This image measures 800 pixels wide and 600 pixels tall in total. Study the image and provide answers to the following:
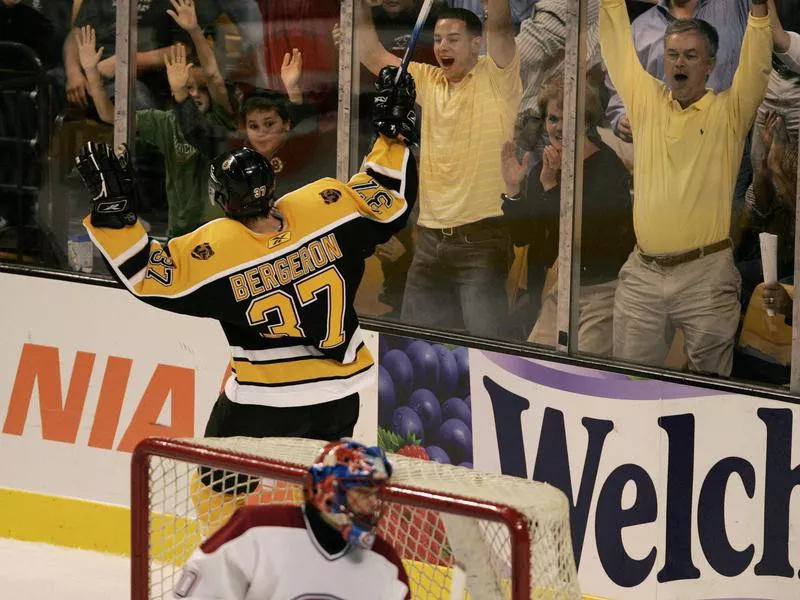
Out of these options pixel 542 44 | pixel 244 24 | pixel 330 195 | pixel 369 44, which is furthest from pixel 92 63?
pixel 330 195

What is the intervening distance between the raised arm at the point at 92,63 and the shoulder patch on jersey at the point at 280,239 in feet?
5.61

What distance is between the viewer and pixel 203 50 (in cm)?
515

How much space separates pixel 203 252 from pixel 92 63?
179 cm

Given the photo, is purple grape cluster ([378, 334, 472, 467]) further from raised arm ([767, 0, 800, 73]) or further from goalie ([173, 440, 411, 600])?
goalie ([173, 440, 411, 600])

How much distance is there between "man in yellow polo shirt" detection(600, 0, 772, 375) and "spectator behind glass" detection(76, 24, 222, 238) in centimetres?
149

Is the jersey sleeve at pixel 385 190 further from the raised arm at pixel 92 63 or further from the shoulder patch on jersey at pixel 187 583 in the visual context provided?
the raised arm at pixel 92 63

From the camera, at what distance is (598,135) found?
4.37 meters

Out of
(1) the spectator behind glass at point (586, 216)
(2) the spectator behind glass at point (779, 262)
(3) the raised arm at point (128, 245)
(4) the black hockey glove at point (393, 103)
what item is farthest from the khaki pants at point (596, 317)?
(3) the raised arm at point (128, 245)

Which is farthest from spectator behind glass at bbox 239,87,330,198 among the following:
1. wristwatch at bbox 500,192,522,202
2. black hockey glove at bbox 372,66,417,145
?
black hockey glove at bbox 372,66,417,145

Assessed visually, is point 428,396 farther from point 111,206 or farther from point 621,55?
point 111,206

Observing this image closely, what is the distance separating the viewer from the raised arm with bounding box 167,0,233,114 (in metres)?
5.12

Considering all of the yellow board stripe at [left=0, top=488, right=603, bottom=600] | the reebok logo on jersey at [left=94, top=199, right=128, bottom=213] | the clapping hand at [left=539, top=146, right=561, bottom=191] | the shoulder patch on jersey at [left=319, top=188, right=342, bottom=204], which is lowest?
the yellow board stripe at [left=0, top=488, right=603, bottom=600]

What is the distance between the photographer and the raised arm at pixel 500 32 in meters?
4.53

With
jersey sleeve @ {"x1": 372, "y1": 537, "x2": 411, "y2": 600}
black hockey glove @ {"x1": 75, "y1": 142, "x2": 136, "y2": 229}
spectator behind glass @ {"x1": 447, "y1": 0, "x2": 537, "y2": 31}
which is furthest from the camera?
spectator behind glass @ {"x1": 447, "y1": 0, "x2": 537, "y2": 31}
